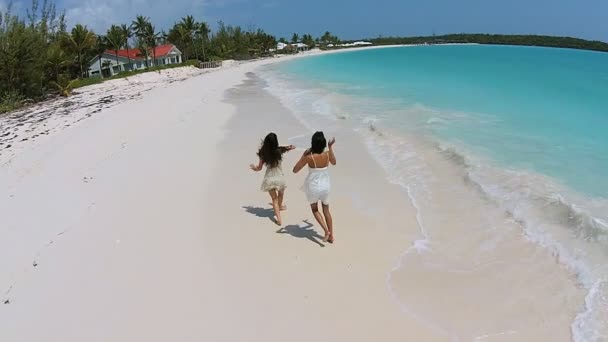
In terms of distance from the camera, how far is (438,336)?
15.3 feet

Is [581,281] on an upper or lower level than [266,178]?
lower

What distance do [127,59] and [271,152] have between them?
56.5m

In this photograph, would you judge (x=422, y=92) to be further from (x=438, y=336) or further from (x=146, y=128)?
(x=438, y=336)

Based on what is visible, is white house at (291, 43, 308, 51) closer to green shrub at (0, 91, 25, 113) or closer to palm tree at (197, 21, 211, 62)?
palm tree at (197, 21, 211, 62)

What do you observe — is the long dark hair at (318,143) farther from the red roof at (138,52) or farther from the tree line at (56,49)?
the red roof at (138,52)

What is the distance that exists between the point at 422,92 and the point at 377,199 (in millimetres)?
19829

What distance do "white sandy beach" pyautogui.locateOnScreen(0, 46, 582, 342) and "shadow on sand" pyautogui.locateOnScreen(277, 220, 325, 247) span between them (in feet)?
0.09

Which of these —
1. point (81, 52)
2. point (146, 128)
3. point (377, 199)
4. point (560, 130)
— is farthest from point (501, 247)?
point (81, 52)

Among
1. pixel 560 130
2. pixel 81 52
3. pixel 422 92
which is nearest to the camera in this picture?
pixel 560 130

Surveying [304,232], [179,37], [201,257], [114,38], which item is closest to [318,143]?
[304,232]

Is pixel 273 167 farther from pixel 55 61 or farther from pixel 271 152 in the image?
pixel 55 61

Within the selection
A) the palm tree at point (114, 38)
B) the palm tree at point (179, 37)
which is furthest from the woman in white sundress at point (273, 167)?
the palm tree at point (179, 37)

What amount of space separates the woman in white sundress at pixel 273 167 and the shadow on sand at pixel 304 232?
0.21 meters

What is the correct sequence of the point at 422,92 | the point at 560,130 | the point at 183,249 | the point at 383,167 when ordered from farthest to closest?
the point at 422,92, the point at 560,130, the point at 383,167, the point at 183,249
